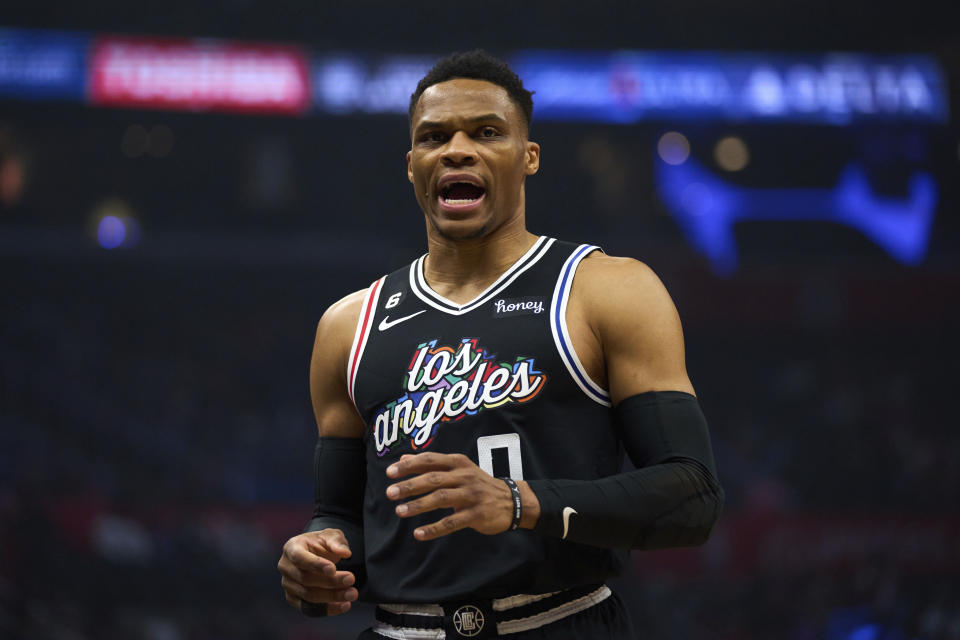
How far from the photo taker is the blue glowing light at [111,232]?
1880 cm

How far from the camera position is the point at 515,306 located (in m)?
2.61

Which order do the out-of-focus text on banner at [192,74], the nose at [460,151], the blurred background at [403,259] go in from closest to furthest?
the nose at [460,151]
the blurred background at [403,259]
the out-of-focus text on banner at [192,74]

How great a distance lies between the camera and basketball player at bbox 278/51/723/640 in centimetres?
223

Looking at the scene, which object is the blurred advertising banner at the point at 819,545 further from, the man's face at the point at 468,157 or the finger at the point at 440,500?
the finger at the point at 440,500

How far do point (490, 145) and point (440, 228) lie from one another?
0.87 ft

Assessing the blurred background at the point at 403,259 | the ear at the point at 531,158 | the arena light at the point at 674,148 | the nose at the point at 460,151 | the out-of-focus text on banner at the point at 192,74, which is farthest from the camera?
the arena light at the point at 674,148

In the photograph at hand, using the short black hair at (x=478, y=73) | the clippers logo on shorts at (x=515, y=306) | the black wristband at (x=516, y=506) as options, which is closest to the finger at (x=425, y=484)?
the black wristband at (x=516, y=506)

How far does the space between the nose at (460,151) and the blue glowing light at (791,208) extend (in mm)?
16899

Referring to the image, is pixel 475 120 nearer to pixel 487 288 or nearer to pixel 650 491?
→ pixel 487 288

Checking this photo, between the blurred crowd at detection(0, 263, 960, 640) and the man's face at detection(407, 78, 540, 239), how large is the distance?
8.88m

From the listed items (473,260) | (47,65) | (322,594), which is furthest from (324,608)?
(47,65)

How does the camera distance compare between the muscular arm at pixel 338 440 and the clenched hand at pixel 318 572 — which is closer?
the clenched hand at pixel 318 572

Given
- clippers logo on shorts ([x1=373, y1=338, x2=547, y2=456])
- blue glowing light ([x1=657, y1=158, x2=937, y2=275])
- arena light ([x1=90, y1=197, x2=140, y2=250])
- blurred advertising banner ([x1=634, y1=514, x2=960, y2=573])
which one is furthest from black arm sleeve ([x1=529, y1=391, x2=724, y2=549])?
arena light ([x1=90, y1=197, x2=140, y2=250])

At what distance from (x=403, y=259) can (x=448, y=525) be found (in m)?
17.2
